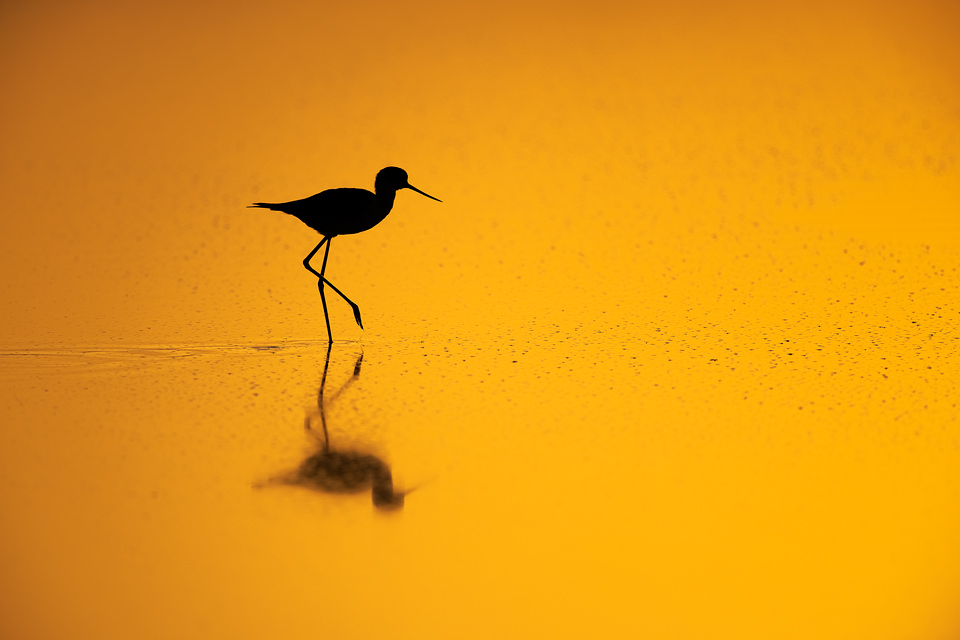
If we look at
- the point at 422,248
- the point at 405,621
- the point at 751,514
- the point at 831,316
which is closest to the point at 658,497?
the point at 751,514

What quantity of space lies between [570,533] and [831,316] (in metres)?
2.96

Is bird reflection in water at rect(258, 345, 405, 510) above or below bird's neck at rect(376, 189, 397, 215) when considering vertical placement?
below

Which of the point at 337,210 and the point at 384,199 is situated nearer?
the point at 337,210

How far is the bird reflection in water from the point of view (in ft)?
9.94

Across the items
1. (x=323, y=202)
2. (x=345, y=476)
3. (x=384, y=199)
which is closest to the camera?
(x=345, y=476)

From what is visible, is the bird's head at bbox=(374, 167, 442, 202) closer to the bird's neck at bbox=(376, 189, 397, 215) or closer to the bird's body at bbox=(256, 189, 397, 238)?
the bird's neck at bbox=(376, 189, 397, 215)

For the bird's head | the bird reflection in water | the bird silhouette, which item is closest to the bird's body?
the bird silhouette

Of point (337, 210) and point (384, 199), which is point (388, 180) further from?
point (337, 210)

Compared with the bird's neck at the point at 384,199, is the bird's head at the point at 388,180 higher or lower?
higher

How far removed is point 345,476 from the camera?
126 inches

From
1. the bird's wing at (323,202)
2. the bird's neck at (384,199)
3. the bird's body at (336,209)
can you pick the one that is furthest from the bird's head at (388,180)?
the bird's wing at (323,202)

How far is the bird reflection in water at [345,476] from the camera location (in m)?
3.03

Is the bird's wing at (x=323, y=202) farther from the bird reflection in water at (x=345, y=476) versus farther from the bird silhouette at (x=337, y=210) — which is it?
the bird reflection in water at (x=345, y=476)

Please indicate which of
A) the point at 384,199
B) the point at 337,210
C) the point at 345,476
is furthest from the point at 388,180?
the point at 345,476
